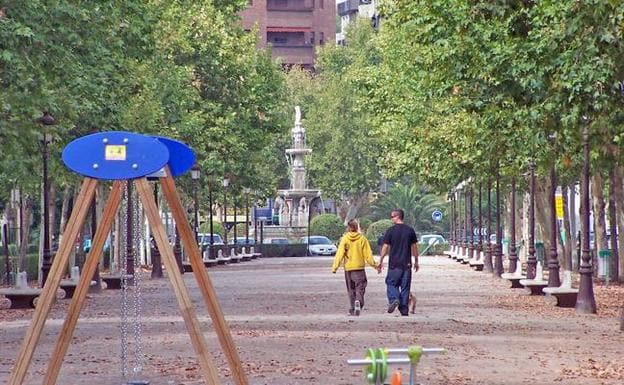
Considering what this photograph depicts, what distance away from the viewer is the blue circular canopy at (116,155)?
1318 centimetres

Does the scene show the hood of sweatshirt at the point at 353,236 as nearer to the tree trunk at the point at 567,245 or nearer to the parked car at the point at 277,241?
the tree trunk at the point at 567,245

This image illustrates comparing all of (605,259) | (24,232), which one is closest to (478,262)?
(605,259)

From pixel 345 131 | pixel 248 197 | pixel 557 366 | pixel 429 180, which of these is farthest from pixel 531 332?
pixel 345 131

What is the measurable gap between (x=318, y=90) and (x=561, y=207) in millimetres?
64095

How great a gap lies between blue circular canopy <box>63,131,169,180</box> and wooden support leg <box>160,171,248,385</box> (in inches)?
10.5

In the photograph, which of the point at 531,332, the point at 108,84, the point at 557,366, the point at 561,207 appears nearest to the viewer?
the point at 557,366

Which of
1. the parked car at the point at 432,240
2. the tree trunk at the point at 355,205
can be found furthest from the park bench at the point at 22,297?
the tree trunk at the point at 355,205

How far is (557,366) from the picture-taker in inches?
755

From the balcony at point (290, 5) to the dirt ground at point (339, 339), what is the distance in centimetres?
11205

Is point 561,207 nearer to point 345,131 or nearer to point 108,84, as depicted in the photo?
point 108,84

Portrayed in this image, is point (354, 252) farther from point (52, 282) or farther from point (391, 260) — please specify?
point (52, 282)

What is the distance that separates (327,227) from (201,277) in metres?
105

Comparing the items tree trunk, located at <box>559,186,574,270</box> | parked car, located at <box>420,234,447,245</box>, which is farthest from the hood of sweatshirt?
parked car, located at <box>420,234,447,245</box>

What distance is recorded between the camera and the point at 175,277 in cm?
1305
